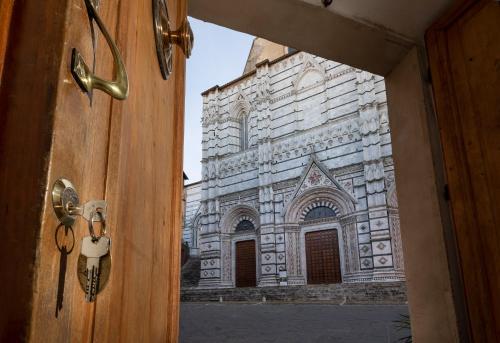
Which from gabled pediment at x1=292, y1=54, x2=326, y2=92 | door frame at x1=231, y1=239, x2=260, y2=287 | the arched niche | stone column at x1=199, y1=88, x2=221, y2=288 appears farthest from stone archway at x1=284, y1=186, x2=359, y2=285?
gabled pediment at x1=292, y1=54, x2=326, y2=92

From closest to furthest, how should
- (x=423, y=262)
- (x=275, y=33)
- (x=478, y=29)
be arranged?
(x=478, y=29) → (x=423, y=262) → (x=275, y=33)

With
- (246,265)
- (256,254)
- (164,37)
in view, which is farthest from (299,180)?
(164,37)

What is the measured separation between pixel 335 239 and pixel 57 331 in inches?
446

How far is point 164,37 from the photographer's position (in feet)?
2.98

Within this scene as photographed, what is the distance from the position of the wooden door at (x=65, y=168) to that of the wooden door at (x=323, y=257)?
1087cm

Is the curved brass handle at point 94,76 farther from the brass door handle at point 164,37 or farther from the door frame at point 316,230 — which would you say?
the door frame at point 316,230

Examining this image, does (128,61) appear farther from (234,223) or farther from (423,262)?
(234,223)

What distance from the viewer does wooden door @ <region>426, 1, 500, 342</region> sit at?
1.49 m

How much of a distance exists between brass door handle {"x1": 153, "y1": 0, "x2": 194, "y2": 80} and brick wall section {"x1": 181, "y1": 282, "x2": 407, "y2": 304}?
936 centimetres

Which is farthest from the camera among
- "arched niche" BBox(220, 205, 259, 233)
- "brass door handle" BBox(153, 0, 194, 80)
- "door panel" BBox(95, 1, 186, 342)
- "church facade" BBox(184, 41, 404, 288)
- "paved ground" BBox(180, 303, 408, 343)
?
"arched niche" BBox(220, 205, 259, 233)

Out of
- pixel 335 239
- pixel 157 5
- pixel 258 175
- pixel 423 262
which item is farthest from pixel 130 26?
pixel 258 175

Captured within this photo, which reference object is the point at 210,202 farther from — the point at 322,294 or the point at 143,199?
the point at 143,199

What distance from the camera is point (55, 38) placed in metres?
0.37

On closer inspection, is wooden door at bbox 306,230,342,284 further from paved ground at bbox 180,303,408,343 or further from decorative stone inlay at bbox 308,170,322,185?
paved ground at bbox 180,303,408,343
